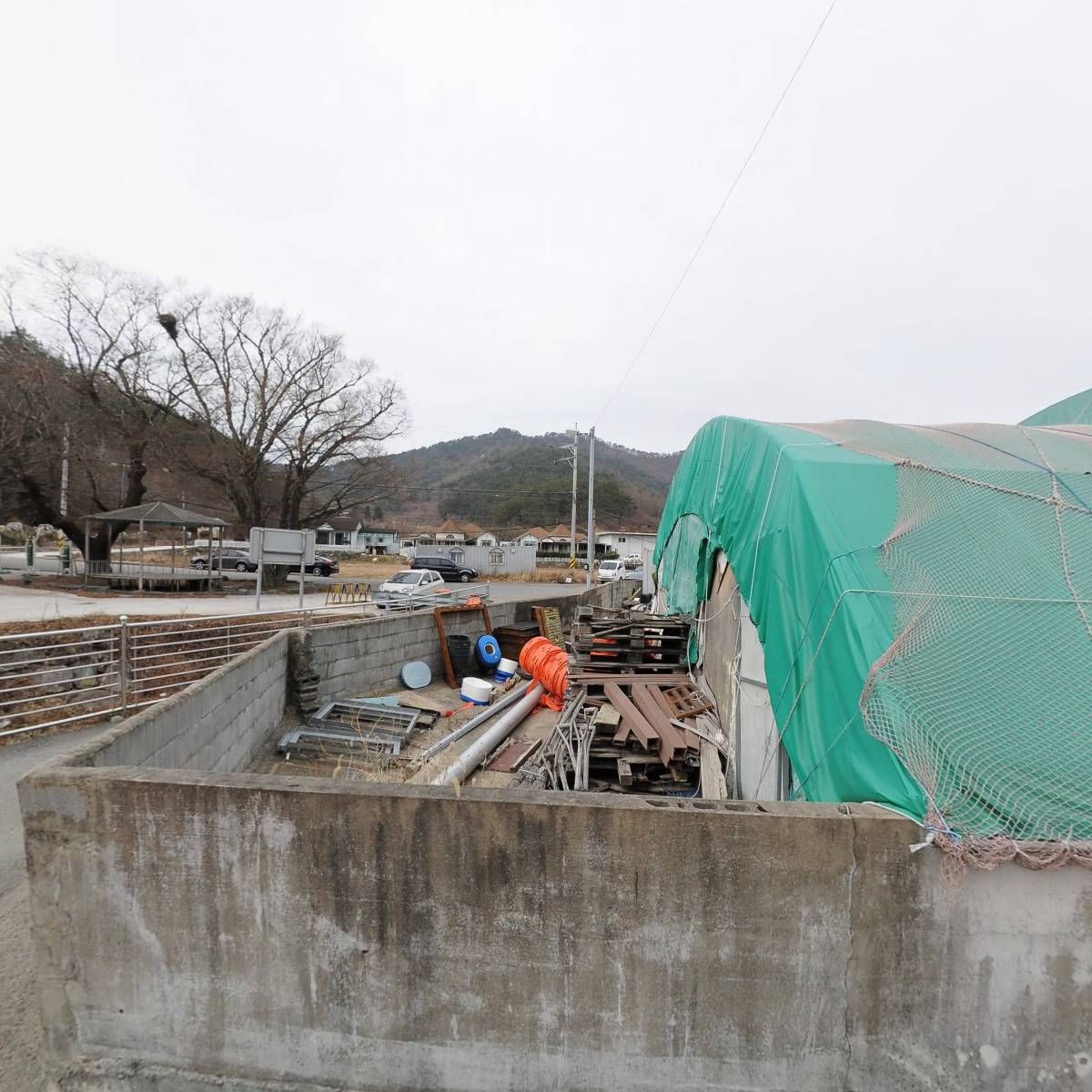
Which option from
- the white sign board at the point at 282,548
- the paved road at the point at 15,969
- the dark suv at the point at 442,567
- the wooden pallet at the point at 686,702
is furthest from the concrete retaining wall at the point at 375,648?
the dark suv at the point at 442,567

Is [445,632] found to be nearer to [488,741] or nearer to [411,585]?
[488,741]

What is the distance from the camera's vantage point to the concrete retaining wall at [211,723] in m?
3.50

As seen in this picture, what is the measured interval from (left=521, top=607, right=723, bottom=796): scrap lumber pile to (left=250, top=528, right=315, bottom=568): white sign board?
370 inches

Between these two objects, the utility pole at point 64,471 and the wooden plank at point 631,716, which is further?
the utility pole at point 64,471

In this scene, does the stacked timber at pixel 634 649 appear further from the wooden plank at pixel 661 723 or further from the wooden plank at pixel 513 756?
the wooden plank at pixel 513 756

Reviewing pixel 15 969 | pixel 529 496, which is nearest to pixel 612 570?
pixel 15 969

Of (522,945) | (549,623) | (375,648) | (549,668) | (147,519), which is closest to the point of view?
(522,945)

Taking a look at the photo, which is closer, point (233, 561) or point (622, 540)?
point (233, 561)

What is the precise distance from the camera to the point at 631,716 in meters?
6.13

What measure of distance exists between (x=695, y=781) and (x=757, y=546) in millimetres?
2337

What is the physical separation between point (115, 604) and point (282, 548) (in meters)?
5.58

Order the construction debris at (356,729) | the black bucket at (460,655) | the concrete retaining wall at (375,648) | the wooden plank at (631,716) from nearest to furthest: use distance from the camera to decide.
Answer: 1. the wooden plank at (631,716)
2. the construction debris at (356,729)
3. the concrete retaining wall at (375,648)
4. the black bucket at (460,655)

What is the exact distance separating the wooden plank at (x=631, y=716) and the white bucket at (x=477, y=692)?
12.7ft

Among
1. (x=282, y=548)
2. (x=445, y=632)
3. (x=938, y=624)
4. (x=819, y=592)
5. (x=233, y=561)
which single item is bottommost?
(x=445, y=632)
